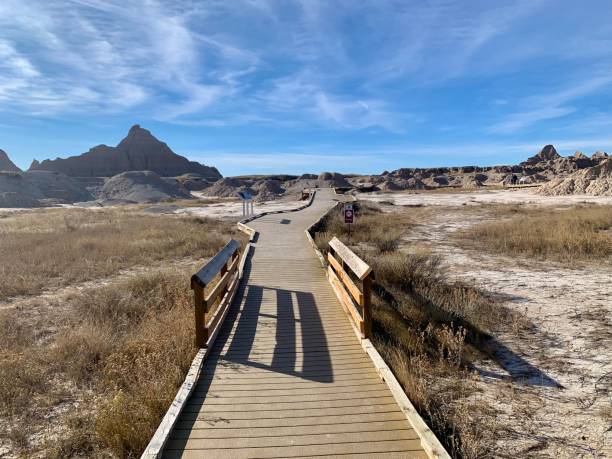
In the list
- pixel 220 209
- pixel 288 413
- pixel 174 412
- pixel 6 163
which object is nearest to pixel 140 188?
pixel 220 209

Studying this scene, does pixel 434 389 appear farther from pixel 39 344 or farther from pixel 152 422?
pixel 39 344

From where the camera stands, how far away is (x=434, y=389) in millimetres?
5801

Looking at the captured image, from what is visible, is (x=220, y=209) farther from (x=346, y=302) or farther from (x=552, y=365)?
(x=552, y=365)

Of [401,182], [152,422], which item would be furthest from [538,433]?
[401,182]

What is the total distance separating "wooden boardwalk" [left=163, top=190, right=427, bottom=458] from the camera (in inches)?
152

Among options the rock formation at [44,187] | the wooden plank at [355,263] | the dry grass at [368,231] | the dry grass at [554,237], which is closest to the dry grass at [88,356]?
the wooden plank at [355,263]

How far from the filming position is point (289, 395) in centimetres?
481

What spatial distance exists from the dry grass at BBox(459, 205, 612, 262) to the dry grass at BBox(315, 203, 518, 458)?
3.93m

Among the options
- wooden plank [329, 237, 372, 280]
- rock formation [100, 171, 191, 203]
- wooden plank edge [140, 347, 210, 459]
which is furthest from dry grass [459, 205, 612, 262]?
rock formation [100, 171, 191, 203]

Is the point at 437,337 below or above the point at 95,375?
above

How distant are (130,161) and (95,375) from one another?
141271mm

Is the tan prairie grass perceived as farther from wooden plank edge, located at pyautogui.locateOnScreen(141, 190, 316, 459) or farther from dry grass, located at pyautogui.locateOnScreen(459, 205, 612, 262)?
dry grass, located at pyautogui.locateOnScreen(459, 205, 612, 262)

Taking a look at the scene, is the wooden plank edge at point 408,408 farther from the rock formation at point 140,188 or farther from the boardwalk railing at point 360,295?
the rock formation at point 140,188

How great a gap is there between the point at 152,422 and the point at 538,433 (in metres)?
4.06
